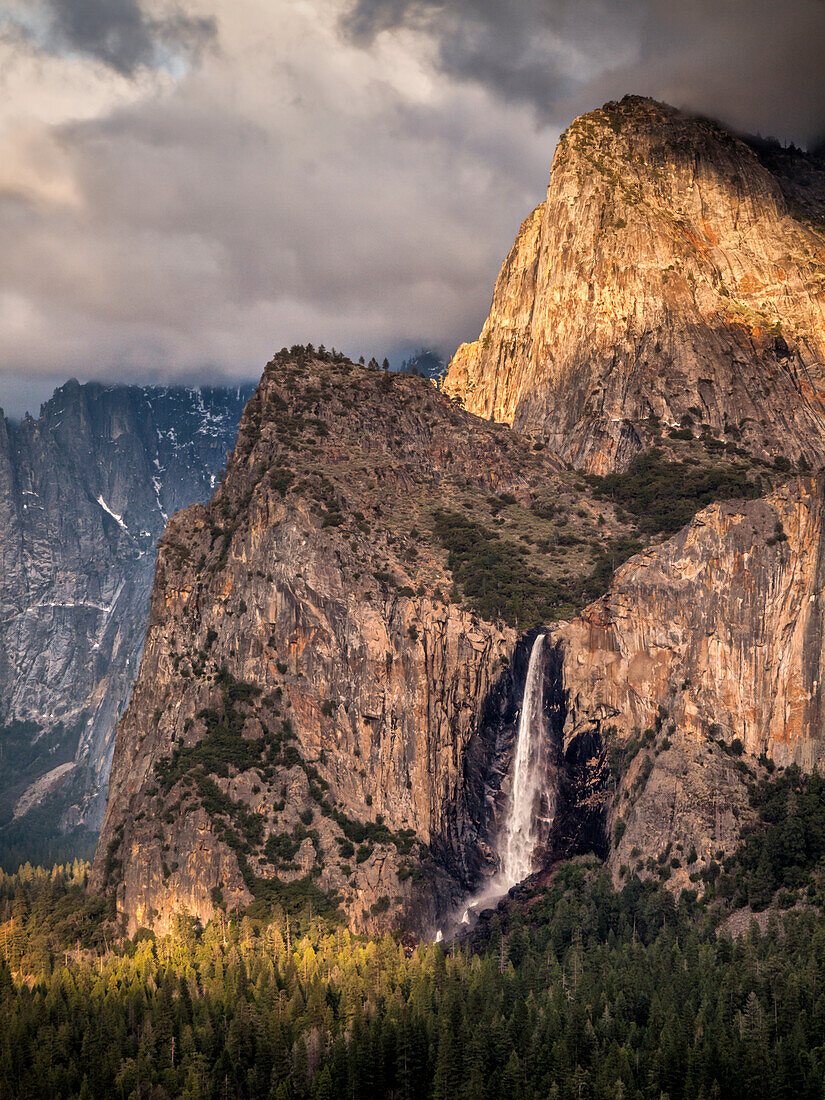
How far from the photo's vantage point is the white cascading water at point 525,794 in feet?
554

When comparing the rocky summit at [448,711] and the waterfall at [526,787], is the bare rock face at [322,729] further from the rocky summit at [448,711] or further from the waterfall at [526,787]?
the waterfall at [526,787]

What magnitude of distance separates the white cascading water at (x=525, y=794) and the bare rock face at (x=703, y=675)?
435 cm

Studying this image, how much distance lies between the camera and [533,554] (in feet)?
641

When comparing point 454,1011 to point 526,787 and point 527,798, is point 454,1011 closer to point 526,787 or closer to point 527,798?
point 527,798

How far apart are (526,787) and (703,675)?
2877 centimetres

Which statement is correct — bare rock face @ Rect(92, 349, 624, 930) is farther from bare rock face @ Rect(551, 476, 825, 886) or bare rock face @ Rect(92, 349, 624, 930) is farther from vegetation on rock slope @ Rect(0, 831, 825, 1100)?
bare rock face @ Rect(551, 476, 825, 886)

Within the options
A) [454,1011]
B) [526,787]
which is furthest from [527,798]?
[454,1011]

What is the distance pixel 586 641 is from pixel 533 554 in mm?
27092

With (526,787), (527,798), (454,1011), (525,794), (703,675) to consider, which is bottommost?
(454,1011)

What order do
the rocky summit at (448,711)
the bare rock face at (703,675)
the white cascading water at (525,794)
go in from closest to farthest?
1. the bare rock face at (703,675)
2. the rocky summit at (448,711)
3. the white cascading water at (525,794)

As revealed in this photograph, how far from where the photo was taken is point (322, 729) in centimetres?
17588

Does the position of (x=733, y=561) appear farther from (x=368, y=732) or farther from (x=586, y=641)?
(x=368, y=732)

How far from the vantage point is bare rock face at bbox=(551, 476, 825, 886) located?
151 metres

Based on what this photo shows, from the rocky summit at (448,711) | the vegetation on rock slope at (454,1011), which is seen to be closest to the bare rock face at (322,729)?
the rocky summit at (448,711)
